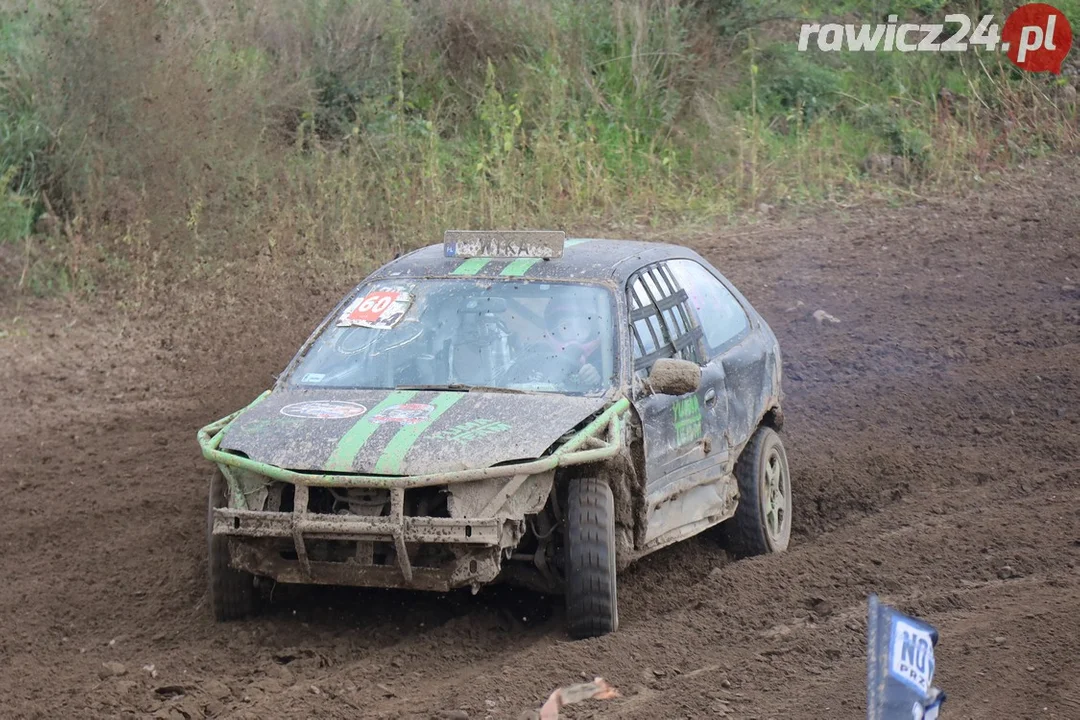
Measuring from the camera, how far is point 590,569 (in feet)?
17.8

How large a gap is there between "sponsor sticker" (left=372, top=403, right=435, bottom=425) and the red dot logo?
45.9 ft

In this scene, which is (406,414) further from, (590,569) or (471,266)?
(471,266)

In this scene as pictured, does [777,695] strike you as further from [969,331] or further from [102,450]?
[969,331]

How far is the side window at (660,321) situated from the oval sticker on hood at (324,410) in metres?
1.30

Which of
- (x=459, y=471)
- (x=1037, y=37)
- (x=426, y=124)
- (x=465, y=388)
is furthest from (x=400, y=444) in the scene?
(x=1037, y=37)

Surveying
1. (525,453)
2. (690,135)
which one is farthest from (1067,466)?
(690,135)

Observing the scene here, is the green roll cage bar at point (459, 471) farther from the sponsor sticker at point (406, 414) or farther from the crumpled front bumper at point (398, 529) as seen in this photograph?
the sponsor sticker at point (406, 414)

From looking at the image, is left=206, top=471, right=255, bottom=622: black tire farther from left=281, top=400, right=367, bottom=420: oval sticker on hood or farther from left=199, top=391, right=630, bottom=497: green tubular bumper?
left=281, top=400, right=367, bottom=420: oval sticker on hood

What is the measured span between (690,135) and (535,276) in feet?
30.7

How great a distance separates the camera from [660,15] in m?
16.0

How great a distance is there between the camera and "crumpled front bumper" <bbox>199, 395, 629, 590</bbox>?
203 inches

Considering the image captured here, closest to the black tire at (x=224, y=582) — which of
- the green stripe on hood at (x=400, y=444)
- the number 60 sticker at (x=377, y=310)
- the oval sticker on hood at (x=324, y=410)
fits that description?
the oval sticker on hood at (x=324, y=410)

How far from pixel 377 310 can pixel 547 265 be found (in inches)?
33.5

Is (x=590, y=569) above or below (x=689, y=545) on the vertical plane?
above
